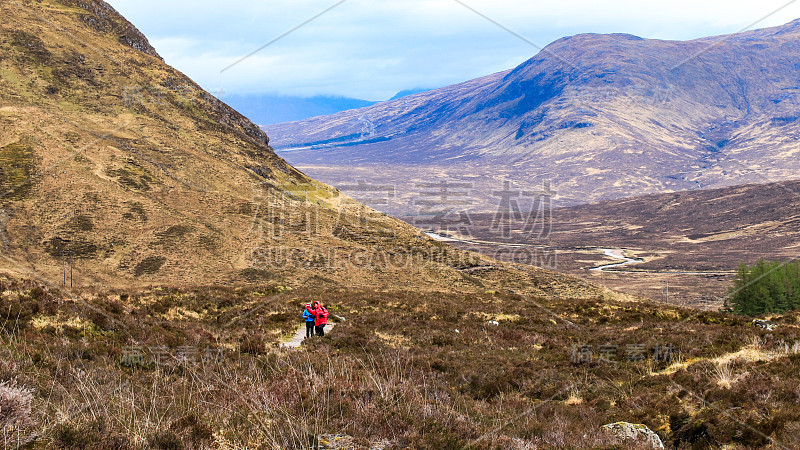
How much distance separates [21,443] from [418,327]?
17.0m

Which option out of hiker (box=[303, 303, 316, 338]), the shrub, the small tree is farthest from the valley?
the small tree

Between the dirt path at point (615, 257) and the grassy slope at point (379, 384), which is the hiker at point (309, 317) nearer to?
the grassy slope at point (379, 384)

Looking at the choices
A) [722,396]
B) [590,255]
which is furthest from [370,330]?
[590,255]

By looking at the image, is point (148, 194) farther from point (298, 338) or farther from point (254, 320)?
point (298, 338)

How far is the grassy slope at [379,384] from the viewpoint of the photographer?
6.31m

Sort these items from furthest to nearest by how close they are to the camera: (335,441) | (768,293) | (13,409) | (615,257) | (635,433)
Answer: (615,257), (768,293), (635,433), (335,441), (13,409)

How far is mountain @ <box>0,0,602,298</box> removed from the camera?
146ft

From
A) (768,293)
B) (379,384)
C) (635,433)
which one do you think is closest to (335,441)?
(379,384)

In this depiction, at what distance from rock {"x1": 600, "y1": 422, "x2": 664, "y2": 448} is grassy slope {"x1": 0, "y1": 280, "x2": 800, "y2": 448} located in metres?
0.53

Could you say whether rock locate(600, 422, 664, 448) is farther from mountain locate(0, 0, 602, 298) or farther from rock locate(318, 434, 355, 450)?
mountain locate(0, 0, 602, 298)

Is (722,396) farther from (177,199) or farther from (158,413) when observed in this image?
(177,199)

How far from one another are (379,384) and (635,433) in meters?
4.13

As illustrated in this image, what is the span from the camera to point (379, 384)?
8.23 meters

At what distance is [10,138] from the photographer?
166 ft
